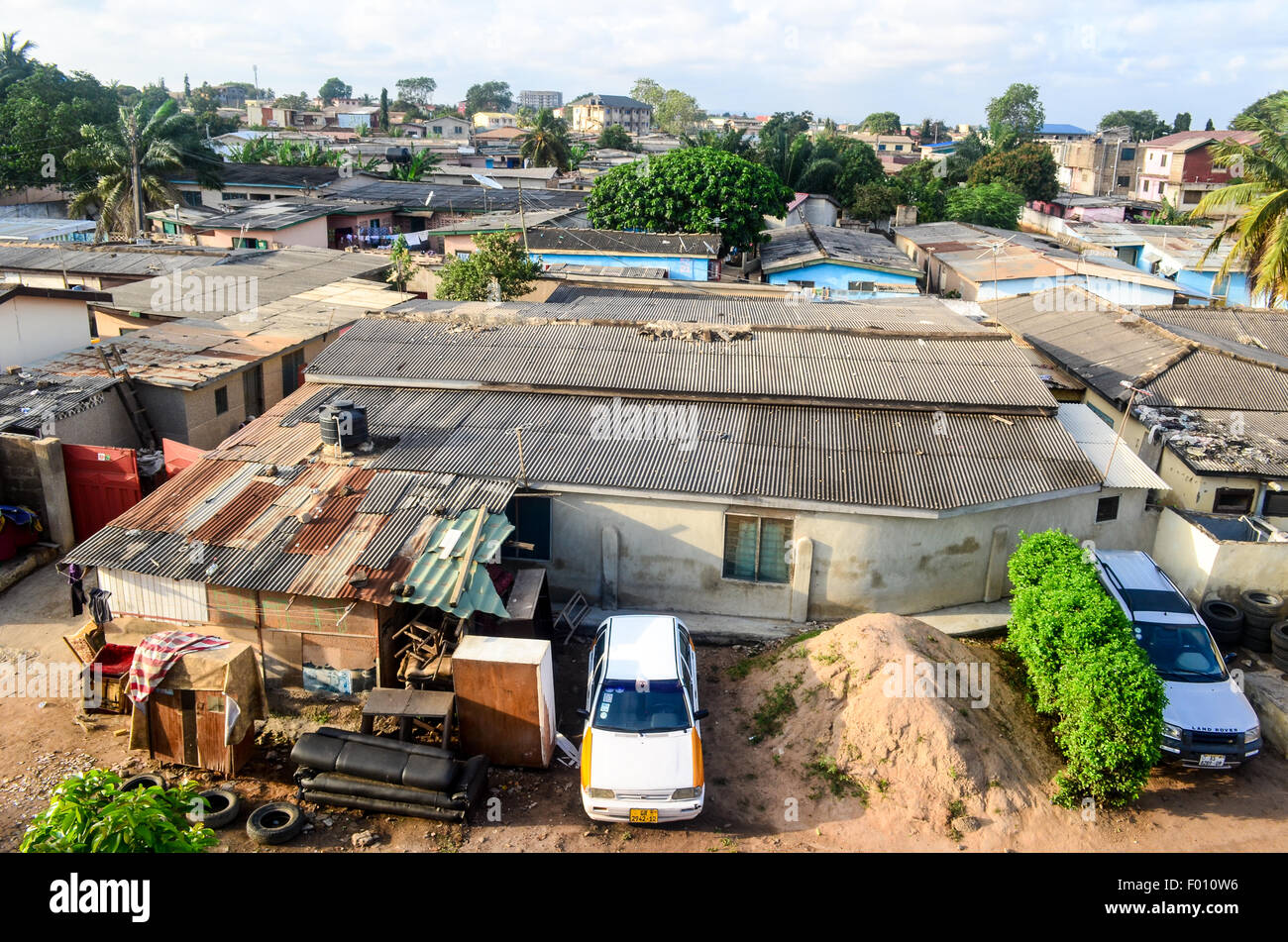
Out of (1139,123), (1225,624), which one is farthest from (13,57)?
(1139,123)

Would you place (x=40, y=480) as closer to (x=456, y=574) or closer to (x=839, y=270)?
(x=456, y=574)

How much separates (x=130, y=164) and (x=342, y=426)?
34.6 metres

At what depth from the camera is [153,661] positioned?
38.9 feet

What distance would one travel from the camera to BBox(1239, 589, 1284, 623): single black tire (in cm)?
1542

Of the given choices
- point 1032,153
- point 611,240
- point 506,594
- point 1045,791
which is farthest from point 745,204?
point 1032,153

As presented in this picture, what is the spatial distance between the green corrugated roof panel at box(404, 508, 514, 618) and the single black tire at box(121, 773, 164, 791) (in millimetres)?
3789

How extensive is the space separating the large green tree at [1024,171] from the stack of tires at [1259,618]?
56.6m

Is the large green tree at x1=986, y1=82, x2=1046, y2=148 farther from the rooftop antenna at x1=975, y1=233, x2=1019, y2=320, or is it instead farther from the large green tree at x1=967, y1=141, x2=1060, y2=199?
the rooftop antenna at x1=975, y1=233, x2=1019, y2=320

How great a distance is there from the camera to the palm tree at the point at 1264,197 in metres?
25.4

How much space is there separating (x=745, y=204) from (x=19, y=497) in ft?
93.5

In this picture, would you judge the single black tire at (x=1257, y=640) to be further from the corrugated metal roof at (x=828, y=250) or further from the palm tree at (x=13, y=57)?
the palm tree at (x=13, y=57)

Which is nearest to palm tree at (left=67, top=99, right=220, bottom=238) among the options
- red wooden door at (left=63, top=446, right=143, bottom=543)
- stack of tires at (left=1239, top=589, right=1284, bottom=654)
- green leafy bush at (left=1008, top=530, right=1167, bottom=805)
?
red wooden door at (left=63, top=446, right=143, bottom=543)

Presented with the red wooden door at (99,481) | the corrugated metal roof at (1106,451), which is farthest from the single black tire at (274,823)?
the corrugated metal roof at (1106,451)

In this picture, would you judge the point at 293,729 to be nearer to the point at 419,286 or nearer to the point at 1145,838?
the point at 1145,838
